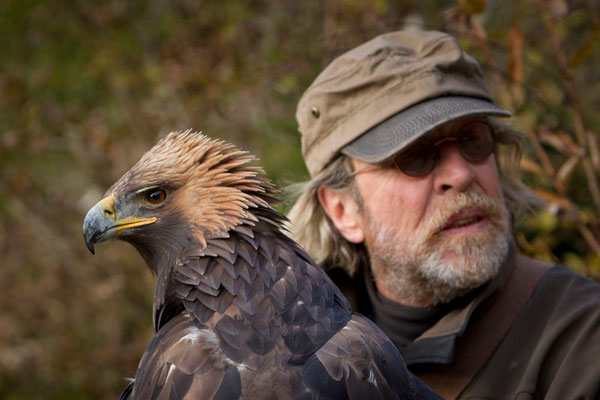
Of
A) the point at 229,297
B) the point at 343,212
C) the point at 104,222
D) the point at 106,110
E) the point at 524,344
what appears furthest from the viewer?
the point at 106,110

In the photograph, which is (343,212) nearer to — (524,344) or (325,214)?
(325,214)

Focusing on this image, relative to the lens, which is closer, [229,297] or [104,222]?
[229,297]

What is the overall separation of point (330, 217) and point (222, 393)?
169 centimetres

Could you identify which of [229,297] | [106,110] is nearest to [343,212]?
[229,297]

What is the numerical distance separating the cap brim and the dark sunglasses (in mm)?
85

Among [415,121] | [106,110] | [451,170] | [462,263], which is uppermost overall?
[415,121]

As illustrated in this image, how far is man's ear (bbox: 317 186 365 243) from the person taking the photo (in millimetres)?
3146

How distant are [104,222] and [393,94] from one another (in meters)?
1.36

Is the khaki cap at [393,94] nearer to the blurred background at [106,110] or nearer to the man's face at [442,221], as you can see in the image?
the man's face at [442,221]

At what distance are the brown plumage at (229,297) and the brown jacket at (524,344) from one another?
470mm

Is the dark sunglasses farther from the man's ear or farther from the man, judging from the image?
the man's ear

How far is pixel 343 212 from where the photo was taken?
3.24m

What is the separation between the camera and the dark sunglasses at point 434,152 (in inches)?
108

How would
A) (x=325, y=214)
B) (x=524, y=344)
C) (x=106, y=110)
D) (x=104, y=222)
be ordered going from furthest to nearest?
(x=106, y=110) < (x=325, y=214) < (x=524, y=344) < (x=104, y=222)
